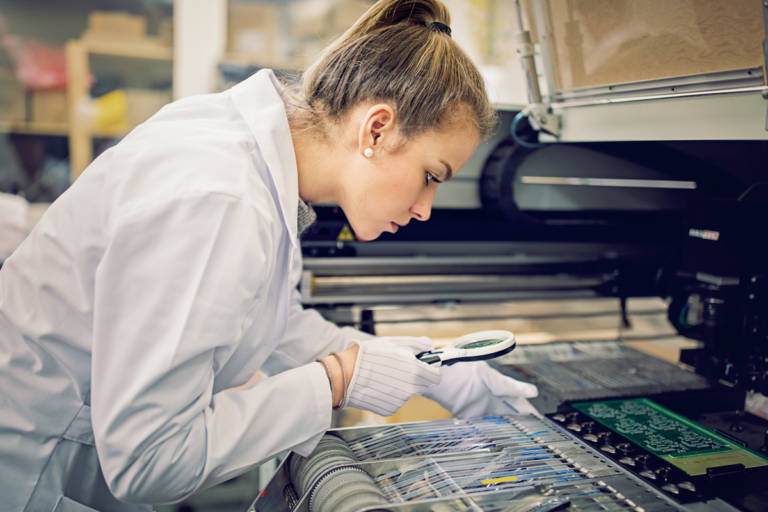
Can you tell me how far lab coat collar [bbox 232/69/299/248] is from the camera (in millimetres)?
904

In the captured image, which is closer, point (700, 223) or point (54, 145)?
point (700, 223)

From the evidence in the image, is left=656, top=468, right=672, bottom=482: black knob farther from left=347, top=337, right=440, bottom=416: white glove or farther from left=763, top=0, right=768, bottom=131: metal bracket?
left=763, top=0, right=768, bottom=131: metal bracket

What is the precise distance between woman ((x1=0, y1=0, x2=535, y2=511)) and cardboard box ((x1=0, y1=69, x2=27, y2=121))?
3185 mm

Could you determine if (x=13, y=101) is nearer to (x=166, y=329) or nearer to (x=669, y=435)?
(x=166, y=329)

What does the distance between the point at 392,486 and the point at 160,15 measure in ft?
12.4

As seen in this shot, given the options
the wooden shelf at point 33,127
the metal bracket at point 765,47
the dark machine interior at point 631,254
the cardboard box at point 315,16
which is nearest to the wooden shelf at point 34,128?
the wooden shelf at point 33,127

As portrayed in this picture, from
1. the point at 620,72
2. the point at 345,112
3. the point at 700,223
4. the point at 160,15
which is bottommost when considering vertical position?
the point at 700,223

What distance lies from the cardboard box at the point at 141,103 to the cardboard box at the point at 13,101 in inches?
28.5

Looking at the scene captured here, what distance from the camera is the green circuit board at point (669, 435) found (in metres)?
0.90

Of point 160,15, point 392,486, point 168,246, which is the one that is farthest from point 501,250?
point 160,15

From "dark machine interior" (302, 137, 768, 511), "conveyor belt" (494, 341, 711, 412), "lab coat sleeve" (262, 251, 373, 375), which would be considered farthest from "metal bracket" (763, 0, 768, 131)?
"lab coat sleeve" (262, 251, 373, 375)

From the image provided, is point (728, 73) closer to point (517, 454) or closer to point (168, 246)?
point (517, 454)

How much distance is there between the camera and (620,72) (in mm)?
1137

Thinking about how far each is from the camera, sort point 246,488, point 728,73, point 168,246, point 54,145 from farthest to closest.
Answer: point 54,145 → point 246,488 → point 728,73 → point 168,246
